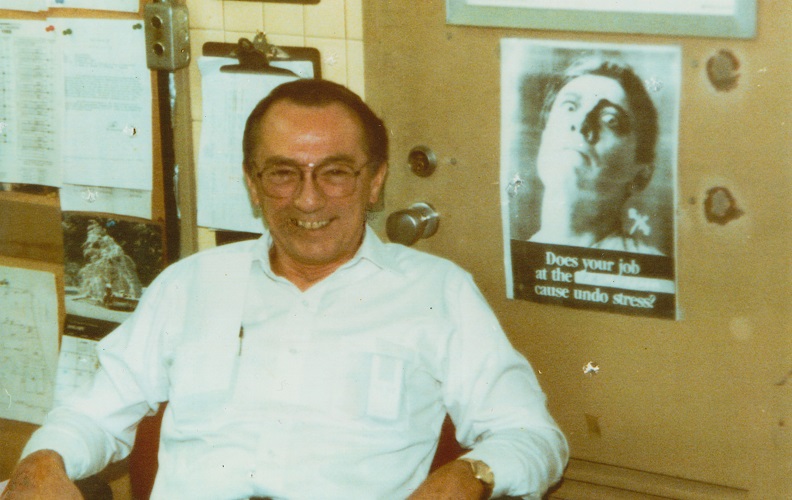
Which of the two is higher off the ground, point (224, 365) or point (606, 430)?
point (224, 365)

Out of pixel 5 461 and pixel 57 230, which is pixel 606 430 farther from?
pixel 5 461

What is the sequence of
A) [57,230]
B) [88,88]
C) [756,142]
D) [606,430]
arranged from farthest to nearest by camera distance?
[57,230] → [88,88] → [606,430] → [756,142]

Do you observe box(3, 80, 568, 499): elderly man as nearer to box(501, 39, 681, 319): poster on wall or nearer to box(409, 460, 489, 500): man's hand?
box(409, 460, 489, 500): man's hand

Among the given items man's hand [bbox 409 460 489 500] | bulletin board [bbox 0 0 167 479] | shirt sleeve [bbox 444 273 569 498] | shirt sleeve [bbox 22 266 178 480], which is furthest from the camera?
bulletin board [bbox 0 0 167 479]

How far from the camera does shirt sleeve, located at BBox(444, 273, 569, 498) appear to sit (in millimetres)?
1728

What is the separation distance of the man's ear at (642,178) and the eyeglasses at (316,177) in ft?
1.81

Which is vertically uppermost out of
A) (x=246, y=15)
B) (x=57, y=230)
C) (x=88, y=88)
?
(x=246, y=15)

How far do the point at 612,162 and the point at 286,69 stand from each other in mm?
818

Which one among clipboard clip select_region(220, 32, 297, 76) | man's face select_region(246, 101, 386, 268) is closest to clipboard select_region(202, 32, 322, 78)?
clipboard clip select_region(220, 32, 297, 76)

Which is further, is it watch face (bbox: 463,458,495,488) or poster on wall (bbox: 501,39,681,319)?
poster on wall (bbox: 501,39,681,319)

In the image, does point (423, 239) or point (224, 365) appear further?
point (423, 239)

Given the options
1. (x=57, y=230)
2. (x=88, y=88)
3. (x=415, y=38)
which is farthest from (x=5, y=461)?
(x=415, y=38)

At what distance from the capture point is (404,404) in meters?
1.88

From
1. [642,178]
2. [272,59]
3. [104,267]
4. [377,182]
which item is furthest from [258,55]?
[642,178]
